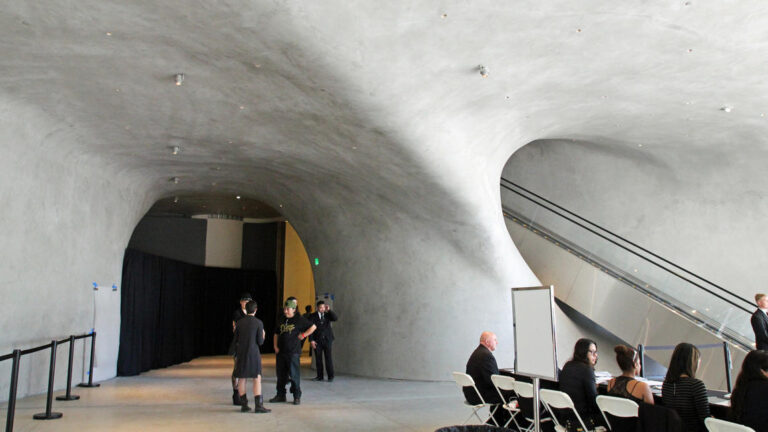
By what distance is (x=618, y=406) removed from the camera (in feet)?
12.6

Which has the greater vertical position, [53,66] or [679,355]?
[53,66]

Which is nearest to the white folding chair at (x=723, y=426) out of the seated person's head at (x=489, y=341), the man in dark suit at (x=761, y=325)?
the seated person's head at (x=489, y=341)

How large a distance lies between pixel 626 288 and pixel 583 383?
6.05m

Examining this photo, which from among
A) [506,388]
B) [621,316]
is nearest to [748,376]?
[506,388]

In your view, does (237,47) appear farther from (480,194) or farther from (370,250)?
(370,250)

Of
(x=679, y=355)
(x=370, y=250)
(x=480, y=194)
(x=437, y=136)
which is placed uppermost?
(x=437, y=136)

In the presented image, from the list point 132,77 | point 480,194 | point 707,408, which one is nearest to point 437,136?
point 480,194

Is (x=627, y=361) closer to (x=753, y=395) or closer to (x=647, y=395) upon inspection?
(x=647, y=395)

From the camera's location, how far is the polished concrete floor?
6.01 m

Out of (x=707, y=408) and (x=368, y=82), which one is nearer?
(x=707, y=408)

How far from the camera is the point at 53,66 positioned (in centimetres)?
620

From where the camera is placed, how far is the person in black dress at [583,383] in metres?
4.33

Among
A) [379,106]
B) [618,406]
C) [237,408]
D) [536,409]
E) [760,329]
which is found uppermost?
[379,106]

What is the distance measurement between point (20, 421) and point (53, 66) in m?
3.64
